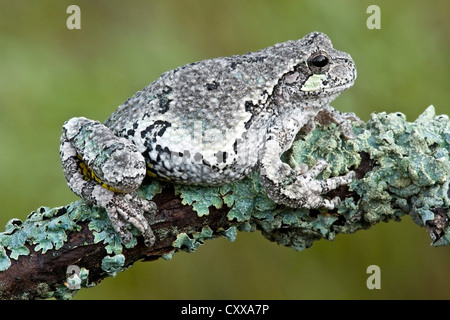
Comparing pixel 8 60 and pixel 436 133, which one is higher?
pixel 8 60

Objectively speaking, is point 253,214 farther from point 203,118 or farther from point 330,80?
point 330,80

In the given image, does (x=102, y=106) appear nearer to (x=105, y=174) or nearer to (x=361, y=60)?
(x=105, y=174)

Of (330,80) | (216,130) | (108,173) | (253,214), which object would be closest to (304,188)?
(253,214)

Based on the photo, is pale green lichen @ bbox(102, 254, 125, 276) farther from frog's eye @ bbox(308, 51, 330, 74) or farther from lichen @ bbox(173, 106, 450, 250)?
frog's eye @ bbox(308, 51, 330, 74)

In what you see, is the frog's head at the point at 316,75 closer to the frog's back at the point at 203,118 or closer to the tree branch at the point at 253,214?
the frog's back at the point at 203,118

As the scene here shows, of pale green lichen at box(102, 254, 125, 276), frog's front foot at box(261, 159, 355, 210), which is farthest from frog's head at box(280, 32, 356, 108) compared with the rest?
pale green lichen at box(102, 254, 125, 276)

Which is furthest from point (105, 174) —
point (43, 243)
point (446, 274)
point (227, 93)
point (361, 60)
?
point (446, 274)
